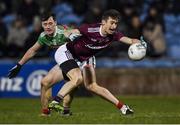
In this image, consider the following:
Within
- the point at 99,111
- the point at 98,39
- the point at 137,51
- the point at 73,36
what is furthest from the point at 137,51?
the point at 99,111

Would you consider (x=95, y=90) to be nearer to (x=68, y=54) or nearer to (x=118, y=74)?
(x=68, y=54)

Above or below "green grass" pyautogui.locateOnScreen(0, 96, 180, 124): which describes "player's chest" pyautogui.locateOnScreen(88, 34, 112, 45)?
above

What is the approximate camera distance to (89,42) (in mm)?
14570

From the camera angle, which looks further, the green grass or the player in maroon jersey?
the player in maroon jersey

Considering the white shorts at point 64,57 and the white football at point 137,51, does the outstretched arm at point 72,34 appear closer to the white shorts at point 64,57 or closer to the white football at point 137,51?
the white shorts at point 64,57

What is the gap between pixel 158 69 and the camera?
2308 cm

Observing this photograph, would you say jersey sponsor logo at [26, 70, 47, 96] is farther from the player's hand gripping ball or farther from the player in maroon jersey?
the player's hand gripping ball

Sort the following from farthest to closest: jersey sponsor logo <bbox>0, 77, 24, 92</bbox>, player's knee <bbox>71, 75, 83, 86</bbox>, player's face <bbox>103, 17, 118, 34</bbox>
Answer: jersey sponsor logo <bbox>0, 77, 24, 92</bbox> < player's face <bbox>103, 17, 118, 34</bbox> < player's knee <bbox>71, 75, 83, 86</bbox>

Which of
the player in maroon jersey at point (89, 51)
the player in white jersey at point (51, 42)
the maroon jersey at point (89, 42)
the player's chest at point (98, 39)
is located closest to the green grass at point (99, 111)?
the player in white jersey at point (51, 42)

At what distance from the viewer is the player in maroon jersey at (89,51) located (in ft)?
46.2

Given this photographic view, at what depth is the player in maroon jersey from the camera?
14.1 metres

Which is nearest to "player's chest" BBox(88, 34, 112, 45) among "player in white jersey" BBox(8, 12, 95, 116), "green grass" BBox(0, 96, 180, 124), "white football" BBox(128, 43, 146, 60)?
"player in white jersey" BBox(8, 12, 95, 116)

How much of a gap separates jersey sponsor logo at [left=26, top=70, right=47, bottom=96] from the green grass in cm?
100

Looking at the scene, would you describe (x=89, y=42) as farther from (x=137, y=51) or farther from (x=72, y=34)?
(x=137, y=51)
